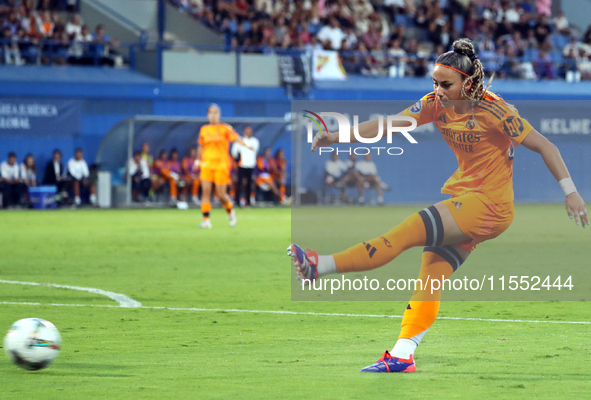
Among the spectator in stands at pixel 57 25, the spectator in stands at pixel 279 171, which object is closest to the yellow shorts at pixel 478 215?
the spectator in stands at pixel 279 171

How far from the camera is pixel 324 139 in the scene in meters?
5.58

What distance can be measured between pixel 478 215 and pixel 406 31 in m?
29.6

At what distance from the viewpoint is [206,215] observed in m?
18.2

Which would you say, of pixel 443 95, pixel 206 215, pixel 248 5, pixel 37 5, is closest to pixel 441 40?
pixel 248 5

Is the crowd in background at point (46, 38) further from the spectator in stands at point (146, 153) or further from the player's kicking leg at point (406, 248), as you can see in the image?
the player's kicking leg at point (406, 248)

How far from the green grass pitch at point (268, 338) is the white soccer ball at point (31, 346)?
0.27 ft

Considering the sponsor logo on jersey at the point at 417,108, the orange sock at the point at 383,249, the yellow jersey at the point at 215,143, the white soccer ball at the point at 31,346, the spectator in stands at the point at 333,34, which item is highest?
the spectator in stands at the point at 333,34

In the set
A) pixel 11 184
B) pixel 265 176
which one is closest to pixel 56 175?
pixel 11 184

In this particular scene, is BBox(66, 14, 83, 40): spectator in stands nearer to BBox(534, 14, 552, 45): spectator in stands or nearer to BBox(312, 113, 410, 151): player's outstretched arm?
BBox(534, 14, 552, 45): spectator in stands

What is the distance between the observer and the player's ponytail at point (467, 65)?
5.26 m

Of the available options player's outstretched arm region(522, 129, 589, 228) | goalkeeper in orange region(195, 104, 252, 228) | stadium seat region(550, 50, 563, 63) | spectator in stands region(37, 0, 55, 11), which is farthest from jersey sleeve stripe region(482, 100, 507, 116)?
stadium seat region(550, 50, 563, 63)

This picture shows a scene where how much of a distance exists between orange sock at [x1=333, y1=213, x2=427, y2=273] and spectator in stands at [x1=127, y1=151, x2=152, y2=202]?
67.3 feet

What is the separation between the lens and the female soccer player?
17.0 feet

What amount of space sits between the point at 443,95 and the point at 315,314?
10.9ft
